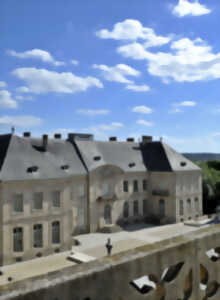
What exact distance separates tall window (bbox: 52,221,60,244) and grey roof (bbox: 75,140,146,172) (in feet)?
32.7

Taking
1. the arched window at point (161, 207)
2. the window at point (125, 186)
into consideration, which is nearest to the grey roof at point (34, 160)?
the window at point (125, 186)

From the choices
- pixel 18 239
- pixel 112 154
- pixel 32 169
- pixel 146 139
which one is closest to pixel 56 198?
pixel 32 169

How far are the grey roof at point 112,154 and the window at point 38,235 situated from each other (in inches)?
454

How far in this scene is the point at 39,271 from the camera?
79.7 feet

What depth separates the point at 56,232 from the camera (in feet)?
99.3

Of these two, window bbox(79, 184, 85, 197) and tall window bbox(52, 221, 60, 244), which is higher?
window bbox(79, 184, 85, 197)

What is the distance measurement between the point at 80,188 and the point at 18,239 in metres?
11.5

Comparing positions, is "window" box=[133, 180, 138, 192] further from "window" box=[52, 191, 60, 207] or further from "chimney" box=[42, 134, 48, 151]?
"window" box=[52, 191, 60, 207]

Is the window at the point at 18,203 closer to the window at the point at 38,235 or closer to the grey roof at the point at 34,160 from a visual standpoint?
the grey roof at the point at 34,160

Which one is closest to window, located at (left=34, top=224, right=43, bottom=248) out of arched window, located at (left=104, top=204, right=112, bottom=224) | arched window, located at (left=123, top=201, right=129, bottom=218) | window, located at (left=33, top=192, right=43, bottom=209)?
window, located at (left=33, top=192, right=43, bottom=209)

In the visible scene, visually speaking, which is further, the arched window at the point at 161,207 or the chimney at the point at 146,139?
the chimney at the point at 146,139

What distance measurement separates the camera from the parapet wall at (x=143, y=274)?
10.4 feet

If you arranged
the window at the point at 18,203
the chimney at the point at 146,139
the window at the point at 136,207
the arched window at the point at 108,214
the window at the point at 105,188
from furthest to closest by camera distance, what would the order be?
1. the chimney at the point at 146,139
2. the window at the point at 136,207
3. the arched window at the point at 108,214
4. the window at the point at 105,188
5. the window at the point at 18,203

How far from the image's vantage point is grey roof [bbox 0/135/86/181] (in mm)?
28730
